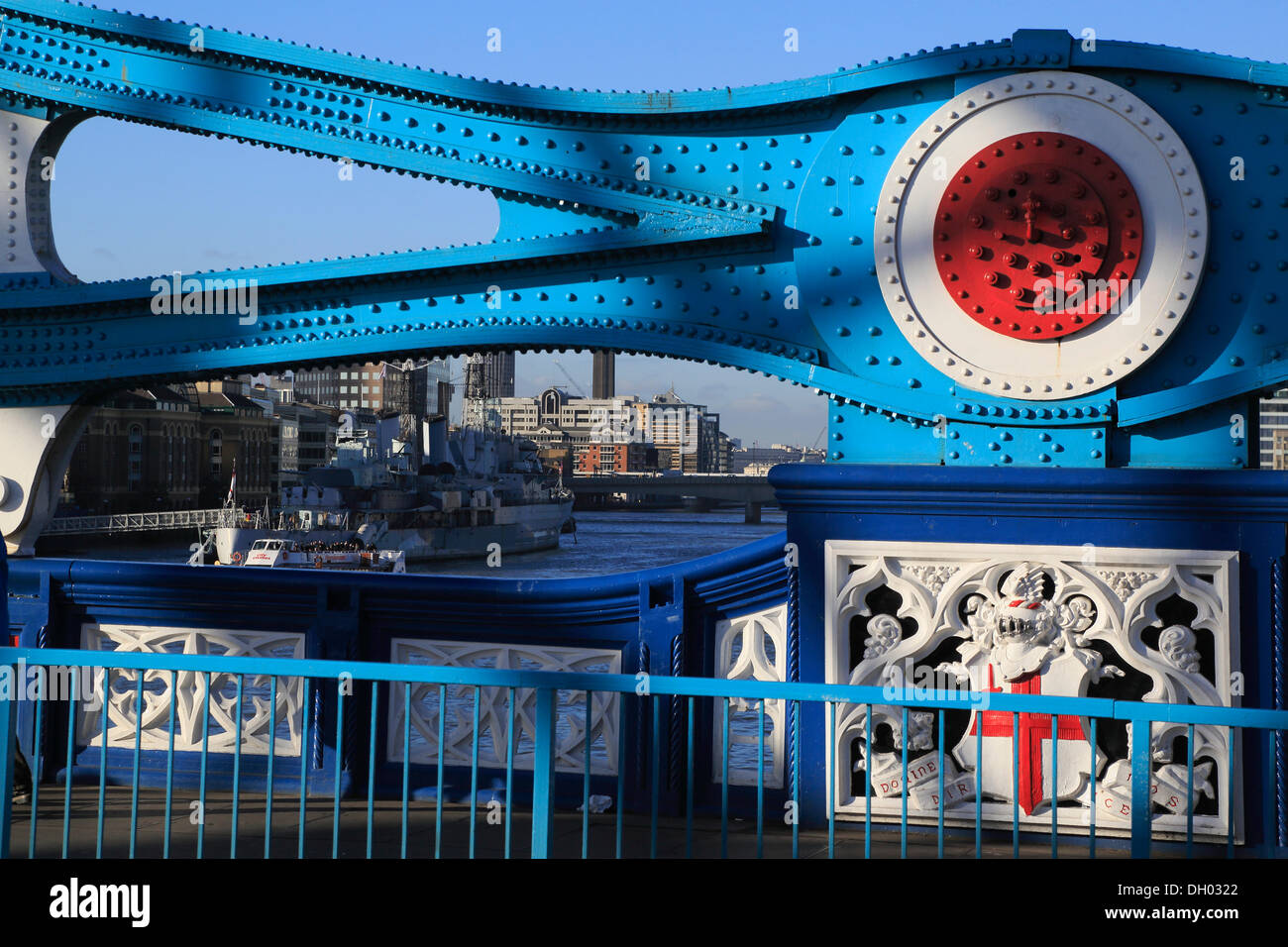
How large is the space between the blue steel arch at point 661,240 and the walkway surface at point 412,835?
1.60 m

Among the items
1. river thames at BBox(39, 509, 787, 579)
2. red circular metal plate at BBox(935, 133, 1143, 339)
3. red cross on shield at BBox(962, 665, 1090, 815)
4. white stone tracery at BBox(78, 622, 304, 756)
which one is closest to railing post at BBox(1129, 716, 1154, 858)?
red cross on shield at BBox(962, 665, 1090, 815)

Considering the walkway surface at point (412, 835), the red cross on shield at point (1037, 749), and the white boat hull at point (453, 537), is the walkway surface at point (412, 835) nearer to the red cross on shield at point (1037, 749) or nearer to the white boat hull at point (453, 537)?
the red cross on shield at point (1037, 749)

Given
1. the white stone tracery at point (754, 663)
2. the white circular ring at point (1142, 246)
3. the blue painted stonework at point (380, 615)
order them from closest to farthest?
the white circular ring at point (1142, 246)
the white stone tracery at point (754, 663)
the blue painted stonework at point (380, 615)

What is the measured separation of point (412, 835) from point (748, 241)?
291 cm

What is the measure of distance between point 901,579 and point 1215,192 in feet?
6.67

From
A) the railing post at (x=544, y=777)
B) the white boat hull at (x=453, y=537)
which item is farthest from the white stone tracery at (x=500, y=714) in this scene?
the white boat hull at (x=453, y=537)

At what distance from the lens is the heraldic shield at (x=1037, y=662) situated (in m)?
5.34

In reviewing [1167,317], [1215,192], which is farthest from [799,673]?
[1215,192]

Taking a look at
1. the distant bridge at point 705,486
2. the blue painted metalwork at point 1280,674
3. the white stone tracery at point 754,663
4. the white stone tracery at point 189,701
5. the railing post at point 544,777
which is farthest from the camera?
the distant bridge at point 705,486

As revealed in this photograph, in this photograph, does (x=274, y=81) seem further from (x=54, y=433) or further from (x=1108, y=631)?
(x=1108, y=631)

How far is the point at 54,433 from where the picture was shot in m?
6.88

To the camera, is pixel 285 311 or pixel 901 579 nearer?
pixel 901 579

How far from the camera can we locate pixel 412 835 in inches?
216
